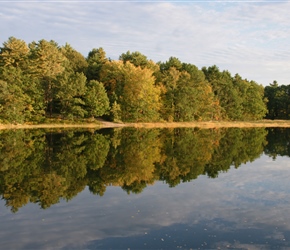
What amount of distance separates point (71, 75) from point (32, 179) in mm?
60253

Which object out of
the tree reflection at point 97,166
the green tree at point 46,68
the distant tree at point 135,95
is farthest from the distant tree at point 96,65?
the tree reflection at point 97,166

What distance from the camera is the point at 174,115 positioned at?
297 feet

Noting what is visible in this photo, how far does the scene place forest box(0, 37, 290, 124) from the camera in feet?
227

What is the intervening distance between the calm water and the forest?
40239 millimetres

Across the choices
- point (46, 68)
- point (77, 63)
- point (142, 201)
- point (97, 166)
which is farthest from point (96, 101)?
point (142, 201)

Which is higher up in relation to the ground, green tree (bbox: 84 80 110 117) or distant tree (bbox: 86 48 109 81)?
distant tree (bbox: 86 48 109 81)


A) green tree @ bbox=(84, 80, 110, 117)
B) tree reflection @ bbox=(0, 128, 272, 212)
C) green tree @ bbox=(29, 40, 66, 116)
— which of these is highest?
green tree @ bbox=(29, 40, 66, 116)

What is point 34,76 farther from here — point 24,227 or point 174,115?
point 24,227

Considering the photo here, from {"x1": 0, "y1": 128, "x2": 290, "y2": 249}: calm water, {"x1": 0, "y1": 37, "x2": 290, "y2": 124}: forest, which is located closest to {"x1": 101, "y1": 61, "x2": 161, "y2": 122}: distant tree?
{"x1": 0, "y1": 37, "x2": 290, "y2": 124}: forest

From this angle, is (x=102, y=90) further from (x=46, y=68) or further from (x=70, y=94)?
(x=46, y=68)

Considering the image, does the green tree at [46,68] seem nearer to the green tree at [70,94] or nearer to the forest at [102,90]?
the forest at [102,90]

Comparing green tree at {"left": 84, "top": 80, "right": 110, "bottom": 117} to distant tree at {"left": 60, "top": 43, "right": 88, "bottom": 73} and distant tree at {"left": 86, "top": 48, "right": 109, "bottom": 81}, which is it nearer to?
distant tree at {"left": 86, "top": 48, "right": 109, "bottom": 81}

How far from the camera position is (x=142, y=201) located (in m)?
16.8

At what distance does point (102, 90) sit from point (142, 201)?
61873 mm
